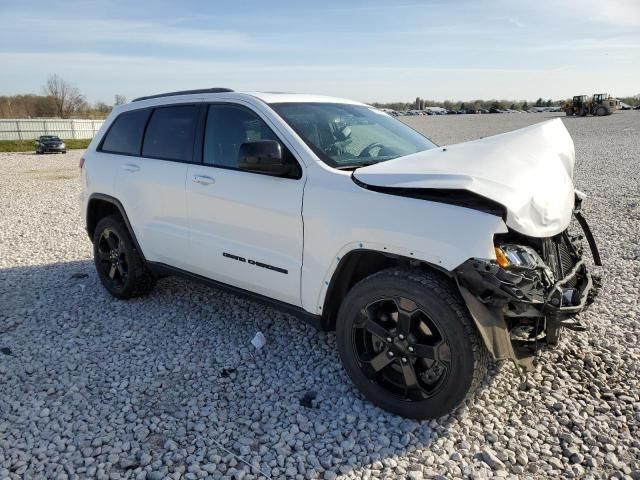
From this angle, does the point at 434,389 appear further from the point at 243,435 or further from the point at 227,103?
the point at 227,103

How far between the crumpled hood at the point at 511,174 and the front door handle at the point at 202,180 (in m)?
1.28

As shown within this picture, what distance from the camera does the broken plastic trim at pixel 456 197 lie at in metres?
2.73

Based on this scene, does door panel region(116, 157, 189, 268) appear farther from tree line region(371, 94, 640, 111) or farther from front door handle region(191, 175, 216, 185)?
tree line region(371, 94, 640, 111)

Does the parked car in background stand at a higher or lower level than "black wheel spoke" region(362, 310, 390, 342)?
lower

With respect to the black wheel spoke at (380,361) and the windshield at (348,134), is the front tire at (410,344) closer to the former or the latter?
the black wheel spoke at (380,361)

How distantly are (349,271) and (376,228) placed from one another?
44 centimetres

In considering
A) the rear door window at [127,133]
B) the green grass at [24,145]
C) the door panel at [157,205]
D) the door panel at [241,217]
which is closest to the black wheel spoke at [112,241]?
the door panel at [157,205]

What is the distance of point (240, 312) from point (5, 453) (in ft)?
7.29

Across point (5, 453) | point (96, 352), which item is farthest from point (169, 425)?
point (96, 352)

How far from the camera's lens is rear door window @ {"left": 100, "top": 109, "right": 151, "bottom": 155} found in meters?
4.86

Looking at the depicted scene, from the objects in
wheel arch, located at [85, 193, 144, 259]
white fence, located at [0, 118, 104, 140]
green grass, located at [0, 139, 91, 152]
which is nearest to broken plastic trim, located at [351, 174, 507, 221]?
wheel arch, located at [85, 193, 144, 259]

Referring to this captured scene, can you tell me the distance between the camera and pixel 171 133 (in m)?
4.50

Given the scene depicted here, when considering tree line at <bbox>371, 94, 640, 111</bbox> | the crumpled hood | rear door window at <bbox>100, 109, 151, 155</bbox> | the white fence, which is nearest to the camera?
the crumpled hood

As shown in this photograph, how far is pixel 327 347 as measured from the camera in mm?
Answer: 4090
